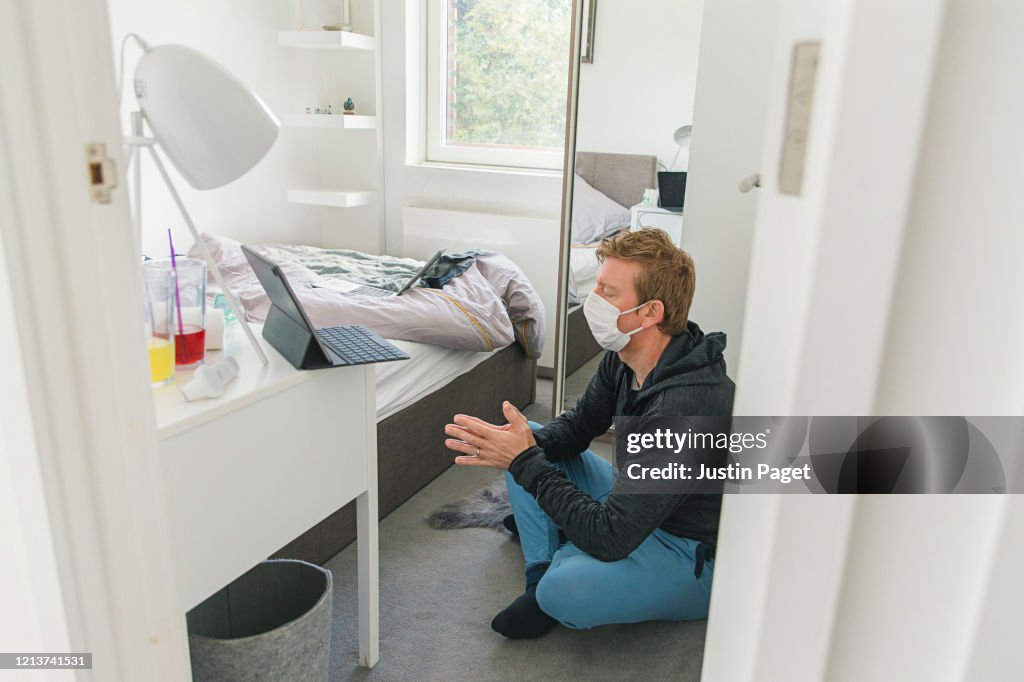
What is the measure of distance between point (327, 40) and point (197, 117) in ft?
8.50

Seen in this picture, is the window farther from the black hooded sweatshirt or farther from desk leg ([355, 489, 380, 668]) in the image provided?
desk leg ([355, 489, 380, 668])

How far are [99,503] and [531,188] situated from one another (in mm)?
2952

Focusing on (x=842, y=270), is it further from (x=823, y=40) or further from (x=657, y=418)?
(x=657, y=418)

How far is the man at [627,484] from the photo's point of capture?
166 centimetres

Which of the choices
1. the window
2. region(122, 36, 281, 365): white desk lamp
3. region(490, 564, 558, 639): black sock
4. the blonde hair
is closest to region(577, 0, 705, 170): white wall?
the window

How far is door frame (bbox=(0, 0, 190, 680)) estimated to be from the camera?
72 cm

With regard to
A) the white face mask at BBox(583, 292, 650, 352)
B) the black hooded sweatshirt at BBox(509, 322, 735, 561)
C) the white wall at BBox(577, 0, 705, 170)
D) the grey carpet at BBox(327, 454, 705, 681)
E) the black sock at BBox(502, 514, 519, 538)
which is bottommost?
the grey carpet at BBox(327, 454, 705, 681)

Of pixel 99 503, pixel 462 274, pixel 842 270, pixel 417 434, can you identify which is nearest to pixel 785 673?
pixel 842 270

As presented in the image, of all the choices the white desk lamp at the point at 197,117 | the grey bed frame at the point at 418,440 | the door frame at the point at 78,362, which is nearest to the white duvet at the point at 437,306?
the grey bed frame at the point at 418,440

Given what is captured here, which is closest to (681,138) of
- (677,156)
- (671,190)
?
(677,156)

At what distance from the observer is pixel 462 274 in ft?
9.52

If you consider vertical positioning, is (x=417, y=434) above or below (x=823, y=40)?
below

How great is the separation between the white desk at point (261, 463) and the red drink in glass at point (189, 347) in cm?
3

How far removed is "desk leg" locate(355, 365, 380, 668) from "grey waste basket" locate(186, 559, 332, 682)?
0.13 meters
